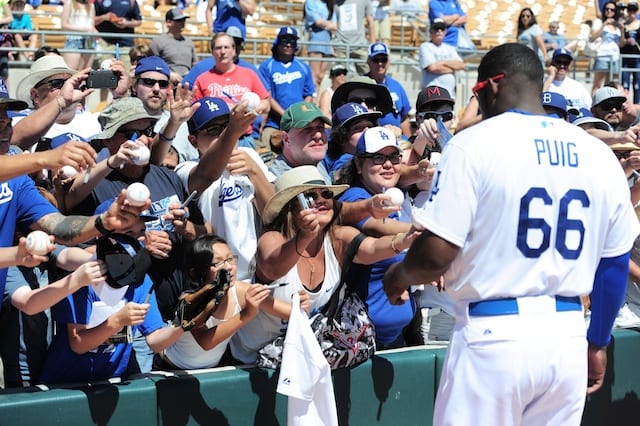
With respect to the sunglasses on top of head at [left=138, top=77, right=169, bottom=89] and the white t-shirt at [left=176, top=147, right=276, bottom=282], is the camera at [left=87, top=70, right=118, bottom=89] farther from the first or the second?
the sunglasses on top of head at [left=138, top=77, right=169, bottom=89]

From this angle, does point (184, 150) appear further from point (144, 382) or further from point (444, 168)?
point (444, 168)

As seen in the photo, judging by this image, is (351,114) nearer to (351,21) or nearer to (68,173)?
(68,173)

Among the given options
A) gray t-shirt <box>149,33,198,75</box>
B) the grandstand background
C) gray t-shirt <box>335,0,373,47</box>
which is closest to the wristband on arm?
gray t-shirt <box>149,33,198,75</box>

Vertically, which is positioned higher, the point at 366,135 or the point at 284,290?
the point at 366,135

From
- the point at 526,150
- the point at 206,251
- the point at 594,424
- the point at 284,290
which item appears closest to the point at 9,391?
the point at 206,251

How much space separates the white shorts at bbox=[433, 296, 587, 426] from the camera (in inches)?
138

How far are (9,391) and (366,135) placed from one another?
92.8 inches

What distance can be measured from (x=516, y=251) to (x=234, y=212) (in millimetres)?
2304

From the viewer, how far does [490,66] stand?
3.71 meters

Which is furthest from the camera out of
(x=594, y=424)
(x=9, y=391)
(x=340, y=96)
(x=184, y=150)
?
(x=340, y=96)

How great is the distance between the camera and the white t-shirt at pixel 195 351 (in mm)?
4891

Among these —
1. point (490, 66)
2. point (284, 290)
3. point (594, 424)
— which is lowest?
point (594, 424)

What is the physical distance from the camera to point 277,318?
5.06 meters

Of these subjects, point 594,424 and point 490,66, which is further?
point 594,424
